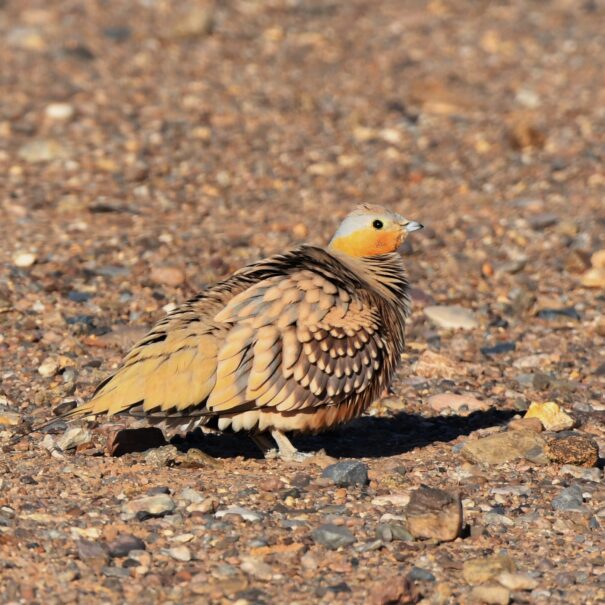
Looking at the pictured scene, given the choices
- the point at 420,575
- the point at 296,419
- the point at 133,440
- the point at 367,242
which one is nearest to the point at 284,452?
the point at 296,419

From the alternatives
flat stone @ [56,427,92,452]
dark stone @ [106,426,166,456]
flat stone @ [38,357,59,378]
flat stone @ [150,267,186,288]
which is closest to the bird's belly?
dark stone @ [106,426,166,456]

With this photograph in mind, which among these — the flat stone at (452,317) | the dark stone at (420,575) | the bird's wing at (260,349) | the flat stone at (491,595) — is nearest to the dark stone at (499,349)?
the flat stone at (452,317)

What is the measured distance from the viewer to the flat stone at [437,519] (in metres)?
5.71

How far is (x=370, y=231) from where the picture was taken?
7254 millimetres

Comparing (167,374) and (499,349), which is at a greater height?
(167,374)

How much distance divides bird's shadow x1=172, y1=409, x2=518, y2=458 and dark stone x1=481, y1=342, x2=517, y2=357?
99 centimetres

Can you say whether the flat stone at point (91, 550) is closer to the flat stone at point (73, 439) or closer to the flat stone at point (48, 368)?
the flat stone at point (73, 439)

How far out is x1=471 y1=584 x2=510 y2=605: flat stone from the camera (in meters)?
5.18

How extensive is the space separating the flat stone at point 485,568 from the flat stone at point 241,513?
41.0 inches

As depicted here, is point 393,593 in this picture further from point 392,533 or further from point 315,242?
point 315,242

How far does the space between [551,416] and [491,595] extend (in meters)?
2.50

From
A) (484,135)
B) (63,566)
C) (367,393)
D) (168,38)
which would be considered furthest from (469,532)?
(168,38)

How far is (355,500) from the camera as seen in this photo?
6168 mm

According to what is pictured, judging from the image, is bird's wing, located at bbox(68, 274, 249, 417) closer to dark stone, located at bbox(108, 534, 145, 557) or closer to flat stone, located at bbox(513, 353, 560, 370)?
dark stone, located at bbox(108, 534, 145, 557)
